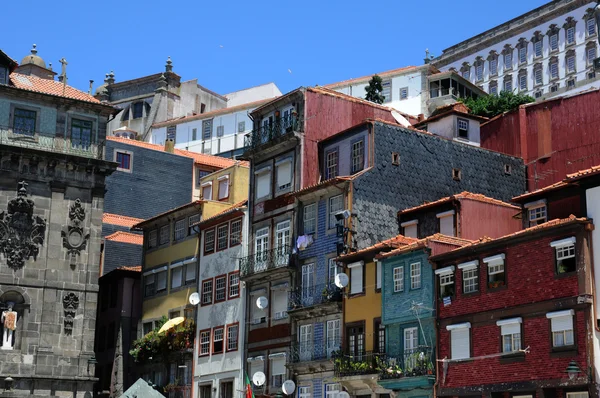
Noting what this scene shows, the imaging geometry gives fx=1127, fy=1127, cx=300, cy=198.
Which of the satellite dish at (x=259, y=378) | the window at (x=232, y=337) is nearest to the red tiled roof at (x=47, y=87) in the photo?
the window at (x=232, y=337)

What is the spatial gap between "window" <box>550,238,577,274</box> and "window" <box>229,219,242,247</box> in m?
24.5

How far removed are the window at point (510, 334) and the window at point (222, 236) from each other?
941 inches

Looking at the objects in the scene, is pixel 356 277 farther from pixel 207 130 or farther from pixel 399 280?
pixel 207 130

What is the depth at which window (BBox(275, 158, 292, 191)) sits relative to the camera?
60656 millimetres

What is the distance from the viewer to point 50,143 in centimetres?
6556

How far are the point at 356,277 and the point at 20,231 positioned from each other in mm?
21854

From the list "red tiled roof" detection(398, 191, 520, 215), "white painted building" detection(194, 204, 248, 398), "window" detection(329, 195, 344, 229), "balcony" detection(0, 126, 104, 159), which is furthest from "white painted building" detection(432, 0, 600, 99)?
"window" detection(329, 195, 344, 229)

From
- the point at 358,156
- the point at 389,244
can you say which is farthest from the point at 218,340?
the point at 389,244

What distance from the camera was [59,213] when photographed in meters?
65.3

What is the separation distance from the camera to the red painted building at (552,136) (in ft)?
195

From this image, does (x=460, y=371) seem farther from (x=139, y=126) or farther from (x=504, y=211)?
(x=139, y=126)

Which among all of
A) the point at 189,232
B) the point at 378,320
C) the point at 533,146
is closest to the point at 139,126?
the point at 189,232

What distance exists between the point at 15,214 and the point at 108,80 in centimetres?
7745

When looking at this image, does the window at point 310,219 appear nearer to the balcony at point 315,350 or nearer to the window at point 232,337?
the balcony at point 315,350
